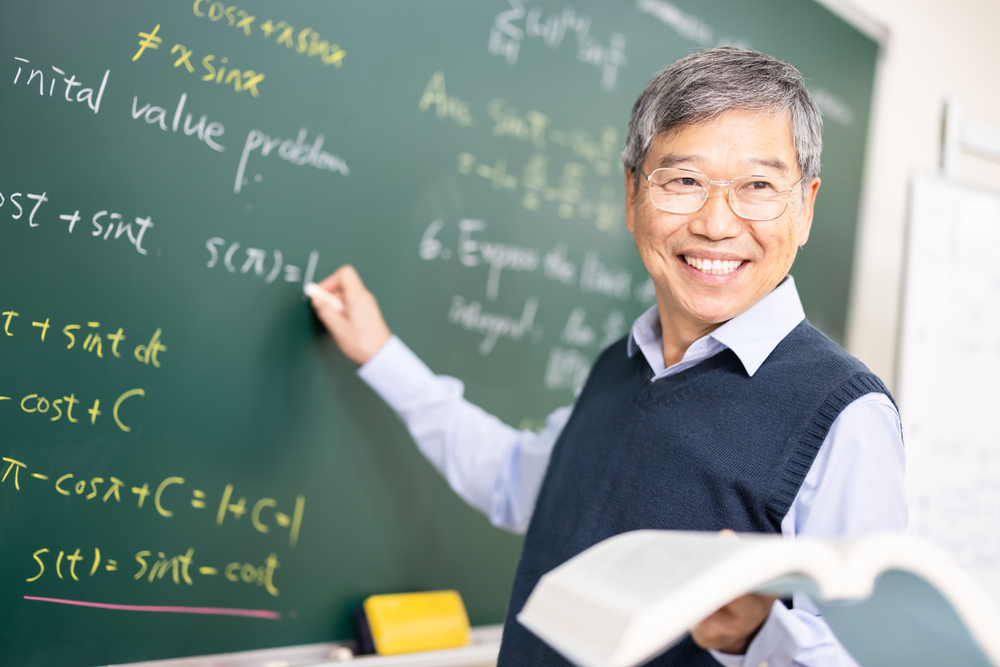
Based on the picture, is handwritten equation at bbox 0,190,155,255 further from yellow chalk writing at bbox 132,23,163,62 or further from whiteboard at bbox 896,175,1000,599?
whiteboard at bbox 896,175,1000,599

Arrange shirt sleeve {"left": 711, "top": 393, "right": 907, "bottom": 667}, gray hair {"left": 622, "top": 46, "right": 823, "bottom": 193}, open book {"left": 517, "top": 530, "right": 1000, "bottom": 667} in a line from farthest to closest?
gray hair {"left": 622, "top": 46, "right": 823, "bottom": 193}
shirt sleeve {"left": 711, "top": 393, "right": 907, "bottom": 667}
open book {"left": 517, "top": 530, "right": 1000, "bottom": 667}

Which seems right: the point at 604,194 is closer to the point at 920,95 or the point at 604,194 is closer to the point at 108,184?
the point at 108,184

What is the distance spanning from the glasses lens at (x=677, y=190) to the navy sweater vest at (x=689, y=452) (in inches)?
8.8

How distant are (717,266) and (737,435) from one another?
248 millimetres

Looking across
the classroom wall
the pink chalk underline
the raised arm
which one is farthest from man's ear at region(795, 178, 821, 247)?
the classroom wall

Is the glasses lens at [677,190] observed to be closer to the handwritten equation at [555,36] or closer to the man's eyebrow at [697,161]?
the man's eyebrow at [697,161]

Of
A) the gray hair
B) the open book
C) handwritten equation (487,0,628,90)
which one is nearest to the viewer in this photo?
the open book

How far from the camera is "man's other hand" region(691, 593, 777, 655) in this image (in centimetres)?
65

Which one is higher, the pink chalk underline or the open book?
the open book

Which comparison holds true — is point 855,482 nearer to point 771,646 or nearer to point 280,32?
point 771,646

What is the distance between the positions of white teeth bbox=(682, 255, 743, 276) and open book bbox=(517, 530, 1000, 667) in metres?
0.55

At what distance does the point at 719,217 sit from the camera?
1.01m

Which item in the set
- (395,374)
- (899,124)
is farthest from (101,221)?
(899,124)

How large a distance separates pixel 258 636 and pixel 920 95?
8.80 feet
